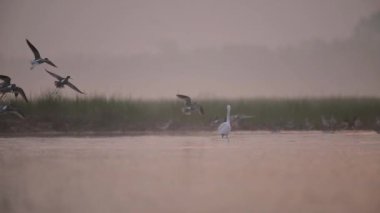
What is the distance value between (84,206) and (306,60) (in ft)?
3.99

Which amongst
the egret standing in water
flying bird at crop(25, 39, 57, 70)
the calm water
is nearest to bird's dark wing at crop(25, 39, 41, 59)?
flying bird at crop(25, 39, 57, 70)

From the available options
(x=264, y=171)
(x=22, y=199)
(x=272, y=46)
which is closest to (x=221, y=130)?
(x=264, y=171)

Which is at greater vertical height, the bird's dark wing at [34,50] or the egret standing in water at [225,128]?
the bird's dark wing at [34,50]

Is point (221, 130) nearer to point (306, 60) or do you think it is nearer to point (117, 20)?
point (306, 60)

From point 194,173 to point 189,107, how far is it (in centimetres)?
30

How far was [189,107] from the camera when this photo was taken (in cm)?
233

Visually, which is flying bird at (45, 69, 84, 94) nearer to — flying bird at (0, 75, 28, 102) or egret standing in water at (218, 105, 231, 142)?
flying bird at (0, 75, 28, 102)

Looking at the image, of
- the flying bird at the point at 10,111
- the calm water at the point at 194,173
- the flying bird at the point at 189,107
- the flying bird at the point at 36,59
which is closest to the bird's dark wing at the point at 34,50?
the flying bird at the point at 36,59

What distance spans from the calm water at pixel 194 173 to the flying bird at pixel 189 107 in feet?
0.36

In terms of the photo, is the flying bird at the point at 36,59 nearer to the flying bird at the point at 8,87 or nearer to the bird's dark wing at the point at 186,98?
the flying bird at the point at 8,87

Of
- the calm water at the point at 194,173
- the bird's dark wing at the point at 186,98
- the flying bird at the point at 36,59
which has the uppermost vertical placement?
the flying bird at the point at 36,59

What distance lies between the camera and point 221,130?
2332 millimetres

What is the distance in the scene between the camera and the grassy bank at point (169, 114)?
2301 mm

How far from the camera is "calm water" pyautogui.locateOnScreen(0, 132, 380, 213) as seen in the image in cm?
227
